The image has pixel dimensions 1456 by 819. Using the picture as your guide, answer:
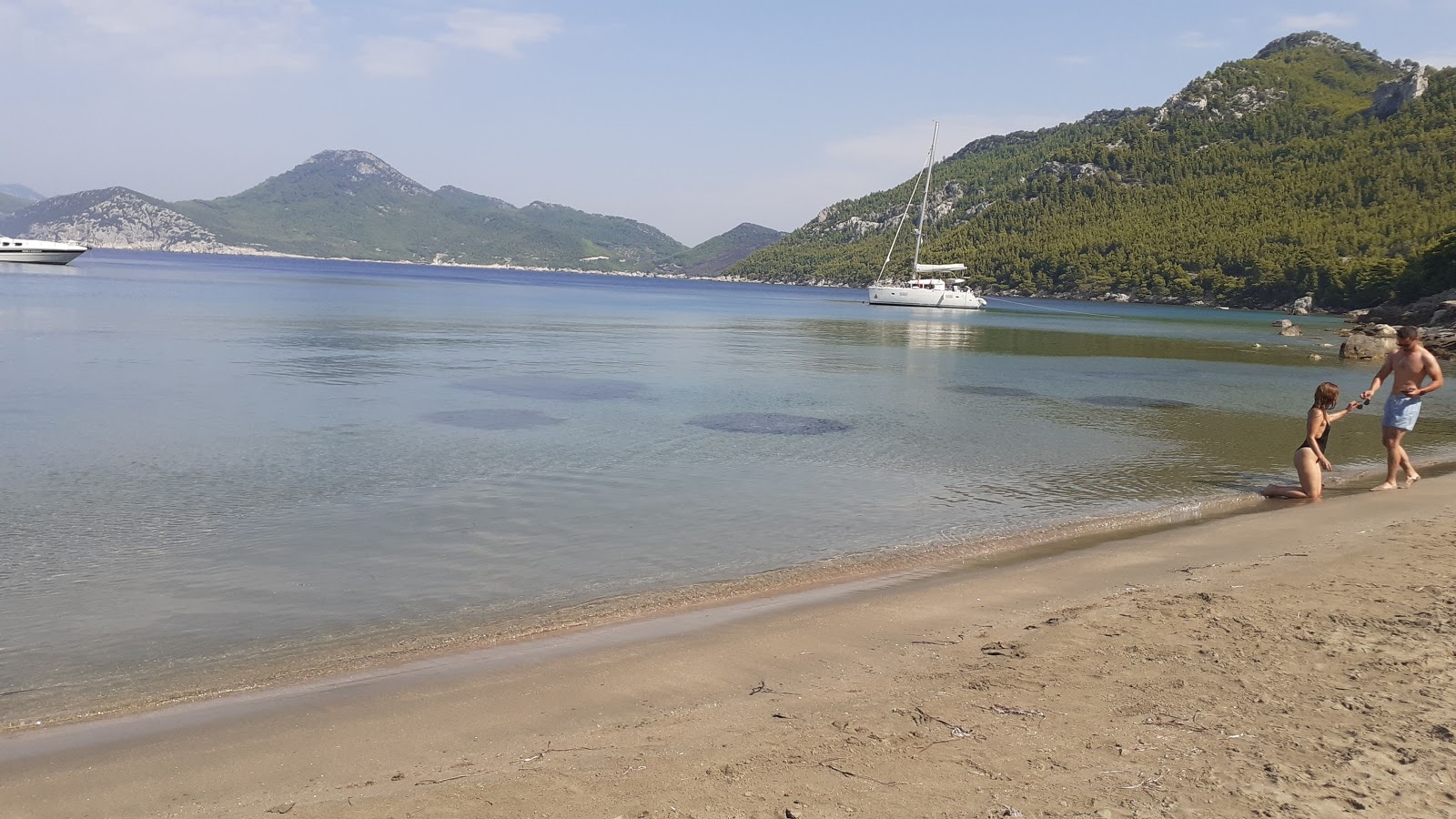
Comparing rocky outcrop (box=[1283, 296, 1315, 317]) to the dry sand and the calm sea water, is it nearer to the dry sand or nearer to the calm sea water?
the calm sea water

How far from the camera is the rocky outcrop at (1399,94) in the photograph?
18750cm

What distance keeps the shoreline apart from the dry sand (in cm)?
24

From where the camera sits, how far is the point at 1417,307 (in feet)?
286

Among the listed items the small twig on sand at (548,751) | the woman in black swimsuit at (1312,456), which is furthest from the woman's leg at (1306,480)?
the small twig on sand at (548,751)

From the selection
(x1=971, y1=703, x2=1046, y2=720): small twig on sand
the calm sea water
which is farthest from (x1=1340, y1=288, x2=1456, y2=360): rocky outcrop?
(x1=971, y1=703, x2=1046, y2=720): small twig on sand

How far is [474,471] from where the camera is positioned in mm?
16062

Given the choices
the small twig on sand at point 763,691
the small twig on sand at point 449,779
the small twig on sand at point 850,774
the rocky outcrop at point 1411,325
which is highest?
the rocky outcrop at point 1411,325

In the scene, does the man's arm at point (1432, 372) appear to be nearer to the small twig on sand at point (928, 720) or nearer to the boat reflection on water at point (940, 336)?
the small twig on sand at point (928, 720)

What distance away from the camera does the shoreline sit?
22.2 ft

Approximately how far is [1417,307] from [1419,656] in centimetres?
9889

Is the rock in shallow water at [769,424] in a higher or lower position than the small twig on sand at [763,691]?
lower

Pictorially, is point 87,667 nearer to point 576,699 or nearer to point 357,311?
point 576,699

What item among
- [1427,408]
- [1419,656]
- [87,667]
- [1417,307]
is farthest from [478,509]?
[1417,307]

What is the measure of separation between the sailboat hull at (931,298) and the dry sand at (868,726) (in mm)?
102789
